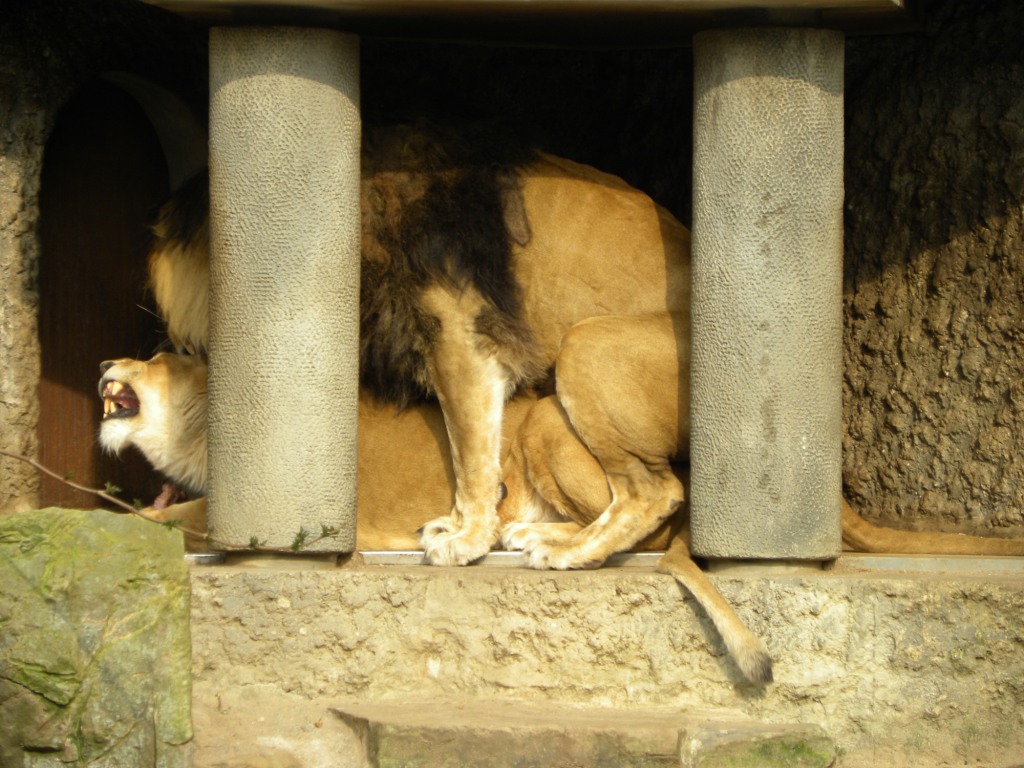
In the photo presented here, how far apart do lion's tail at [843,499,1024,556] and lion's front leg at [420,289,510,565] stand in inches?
53.3

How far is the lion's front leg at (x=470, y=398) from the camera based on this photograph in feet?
20.4

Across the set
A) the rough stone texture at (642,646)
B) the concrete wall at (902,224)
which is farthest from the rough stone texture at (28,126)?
the rough stone texture at (642,646)

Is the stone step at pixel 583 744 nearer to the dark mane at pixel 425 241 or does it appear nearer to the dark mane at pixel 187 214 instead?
the dark mane at pixel 425 241

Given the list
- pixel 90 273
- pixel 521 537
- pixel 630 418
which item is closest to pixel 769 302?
pixel 630 418

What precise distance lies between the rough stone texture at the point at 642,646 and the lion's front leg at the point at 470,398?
63 centimetres

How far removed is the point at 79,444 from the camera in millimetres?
7484

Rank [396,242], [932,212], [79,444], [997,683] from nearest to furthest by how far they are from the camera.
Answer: [997,683] < [396,242] < [932,212] < [79,444]

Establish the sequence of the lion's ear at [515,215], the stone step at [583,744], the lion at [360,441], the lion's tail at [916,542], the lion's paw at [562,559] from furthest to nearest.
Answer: the lion at [360,441]
the lion's ear at [515,215]
the lion's tail at [916,542]
the lion's paw at [562,559]
the stone step at [583,744]

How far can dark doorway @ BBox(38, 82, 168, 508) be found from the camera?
7359 mm

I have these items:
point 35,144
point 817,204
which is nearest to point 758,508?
point 817,204

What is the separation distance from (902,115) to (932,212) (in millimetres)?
451

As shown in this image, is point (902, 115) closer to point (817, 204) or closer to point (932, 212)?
point (932, 212)

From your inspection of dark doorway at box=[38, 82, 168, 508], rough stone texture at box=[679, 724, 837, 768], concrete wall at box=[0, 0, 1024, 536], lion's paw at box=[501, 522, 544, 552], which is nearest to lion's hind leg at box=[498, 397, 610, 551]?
lion's paw at box=[501, 522, 544, 552]

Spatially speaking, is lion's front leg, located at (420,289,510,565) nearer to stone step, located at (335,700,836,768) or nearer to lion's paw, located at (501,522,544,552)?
lion's paw, located at (501,522,544,552)
